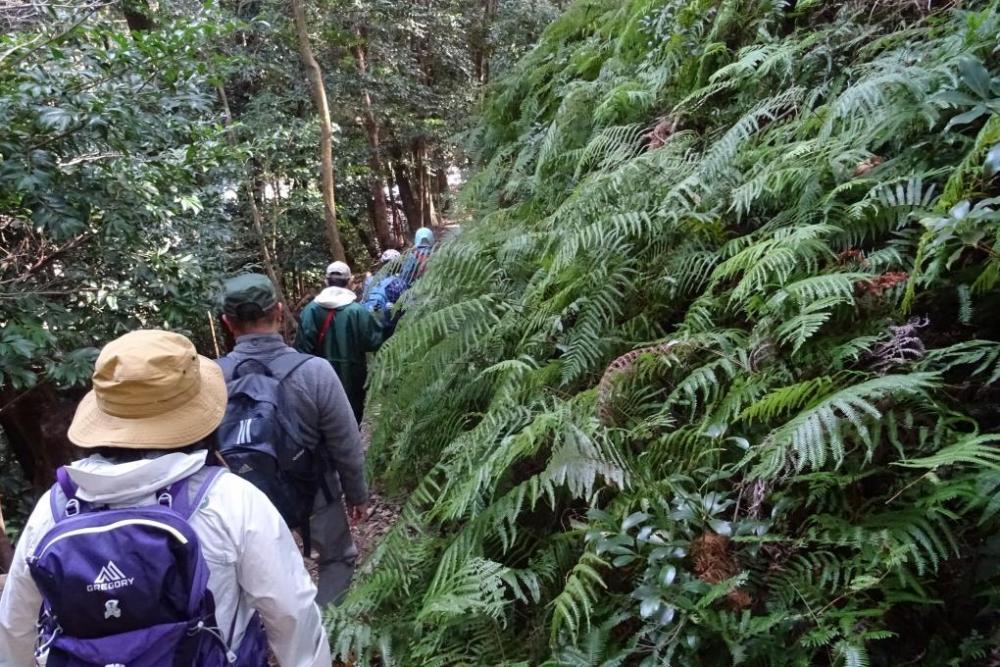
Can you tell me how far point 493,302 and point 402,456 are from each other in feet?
3.11

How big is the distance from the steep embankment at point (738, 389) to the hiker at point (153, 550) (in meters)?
0.62

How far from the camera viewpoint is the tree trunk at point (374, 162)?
11.2 m

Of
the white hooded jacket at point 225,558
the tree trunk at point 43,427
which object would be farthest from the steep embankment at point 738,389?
the tree trunk at point 43,427

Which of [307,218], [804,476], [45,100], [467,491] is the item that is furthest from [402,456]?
[307,218]

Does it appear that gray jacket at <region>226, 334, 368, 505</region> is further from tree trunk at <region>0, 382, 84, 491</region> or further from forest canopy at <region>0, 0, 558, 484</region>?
tree trunk at <region>0, 382, 84, 491</region>

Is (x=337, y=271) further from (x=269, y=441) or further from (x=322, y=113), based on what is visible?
(x=322, y=113)

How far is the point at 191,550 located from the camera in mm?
1402

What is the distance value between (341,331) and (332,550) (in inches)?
70.3

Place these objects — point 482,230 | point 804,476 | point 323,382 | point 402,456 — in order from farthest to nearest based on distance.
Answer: point 482,230 → point 402,456 → point 323,382 → point 804,476

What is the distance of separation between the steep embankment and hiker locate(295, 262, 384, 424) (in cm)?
73

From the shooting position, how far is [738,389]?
2.08 metres

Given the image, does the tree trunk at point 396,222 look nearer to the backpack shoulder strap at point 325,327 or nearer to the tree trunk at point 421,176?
the tree trunk at point 421,176

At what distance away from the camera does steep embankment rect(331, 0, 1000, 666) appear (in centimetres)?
162

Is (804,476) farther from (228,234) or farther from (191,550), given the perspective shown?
(228,234)
